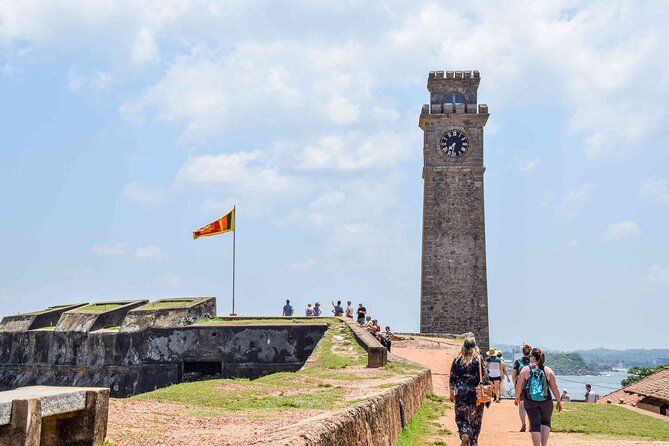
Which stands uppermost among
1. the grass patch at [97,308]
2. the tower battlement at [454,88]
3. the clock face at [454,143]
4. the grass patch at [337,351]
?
the tower battlement at [454,88]

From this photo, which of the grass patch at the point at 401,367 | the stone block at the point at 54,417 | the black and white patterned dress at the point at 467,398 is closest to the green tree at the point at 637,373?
the grass patch at the point at 401,367

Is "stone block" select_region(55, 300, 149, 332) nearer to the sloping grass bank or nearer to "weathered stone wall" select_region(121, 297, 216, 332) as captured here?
"weathered stone wall" select_region(121, 297, 216, 332)

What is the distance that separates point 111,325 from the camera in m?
25.9

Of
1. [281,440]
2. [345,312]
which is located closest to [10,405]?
[281,440]

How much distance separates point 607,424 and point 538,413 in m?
5.50

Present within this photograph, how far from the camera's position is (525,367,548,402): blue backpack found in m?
10.5

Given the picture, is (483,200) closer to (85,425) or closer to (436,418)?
(436,418)

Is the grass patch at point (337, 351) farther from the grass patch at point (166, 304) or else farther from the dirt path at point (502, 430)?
the grass patch at point (166, 304)

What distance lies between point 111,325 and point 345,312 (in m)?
10.4

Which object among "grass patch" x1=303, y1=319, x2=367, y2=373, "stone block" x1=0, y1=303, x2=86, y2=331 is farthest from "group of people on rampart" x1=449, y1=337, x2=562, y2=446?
"stone block" x1=0, y1=303, x2=86, y2=331

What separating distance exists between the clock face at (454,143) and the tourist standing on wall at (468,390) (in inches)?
1236

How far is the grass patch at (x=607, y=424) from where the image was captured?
46.1 feet

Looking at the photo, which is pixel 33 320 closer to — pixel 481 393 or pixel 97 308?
pixel 97 308

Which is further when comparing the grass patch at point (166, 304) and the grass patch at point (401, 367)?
the grass patch at point (166, 304)
